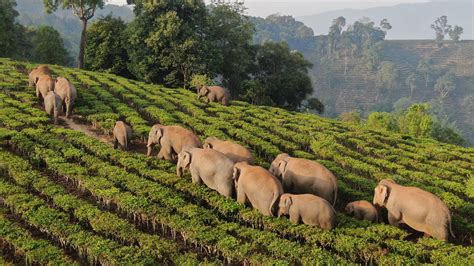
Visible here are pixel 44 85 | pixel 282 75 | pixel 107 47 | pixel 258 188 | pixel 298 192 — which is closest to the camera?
pixel 258 188

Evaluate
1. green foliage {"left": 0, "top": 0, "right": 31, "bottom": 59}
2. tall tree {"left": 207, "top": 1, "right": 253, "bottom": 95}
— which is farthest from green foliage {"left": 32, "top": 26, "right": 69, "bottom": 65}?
tall tree {"left": 207, "top": 1, "right": 253, "bottom": 95}

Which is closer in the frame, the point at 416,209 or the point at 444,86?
the point at 416,209

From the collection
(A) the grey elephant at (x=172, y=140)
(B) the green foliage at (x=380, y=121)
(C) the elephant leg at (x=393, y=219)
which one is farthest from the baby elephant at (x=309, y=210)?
(B) the green foliage at (x=380, y=121)

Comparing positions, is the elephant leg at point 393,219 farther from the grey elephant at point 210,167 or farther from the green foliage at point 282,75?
the green foliage at point 282,75

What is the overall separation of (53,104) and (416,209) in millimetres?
21306

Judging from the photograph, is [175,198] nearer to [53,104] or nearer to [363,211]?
[363,211]

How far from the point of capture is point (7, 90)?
32.8m

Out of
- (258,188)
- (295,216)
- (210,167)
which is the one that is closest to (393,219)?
(295,216)

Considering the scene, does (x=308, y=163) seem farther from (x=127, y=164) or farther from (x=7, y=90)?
(x=7, y=90)

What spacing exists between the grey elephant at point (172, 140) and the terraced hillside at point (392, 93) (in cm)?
12561

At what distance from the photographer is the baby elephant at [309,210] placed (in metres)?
15.2

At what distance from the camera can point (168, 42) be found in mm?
47406

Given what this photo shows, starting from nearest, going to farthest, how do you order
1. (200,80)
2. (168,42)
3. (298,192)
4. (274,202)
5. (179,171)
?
(274,202) → (298,192) → (179,171) → (200,80) → (168,42)

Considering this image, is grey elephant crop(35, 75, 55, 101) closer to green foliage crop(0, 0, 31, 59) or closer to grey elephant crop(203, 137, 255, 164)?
grey elephant crop(203, 137, 255, 164)
